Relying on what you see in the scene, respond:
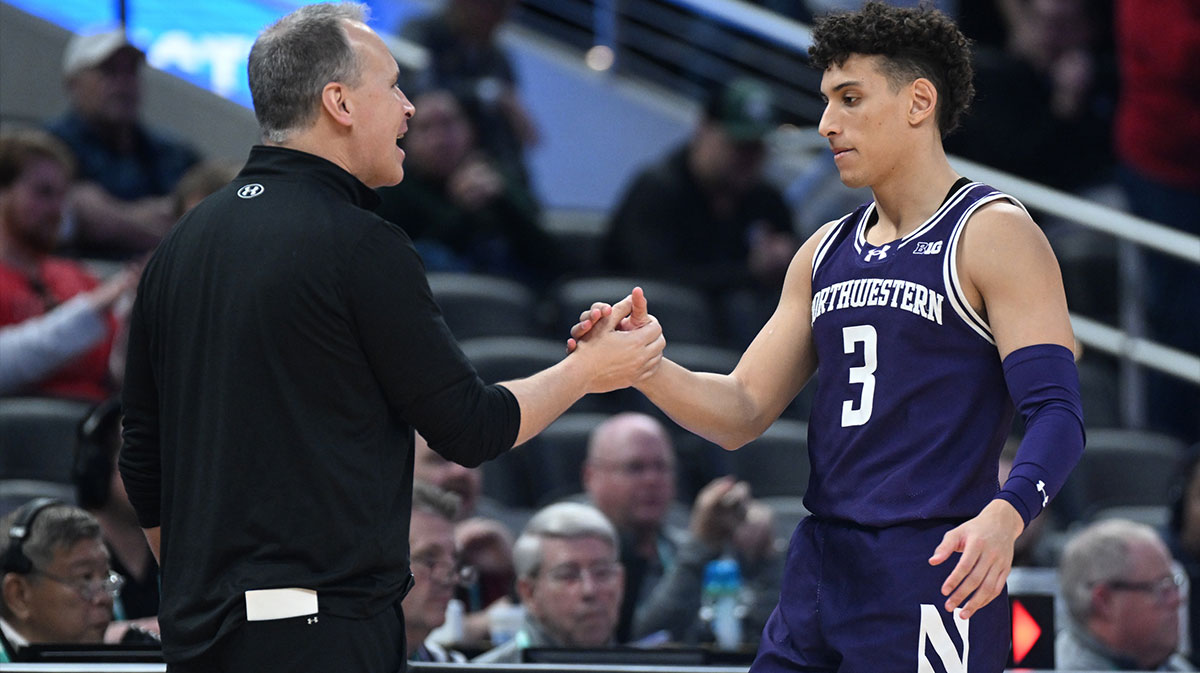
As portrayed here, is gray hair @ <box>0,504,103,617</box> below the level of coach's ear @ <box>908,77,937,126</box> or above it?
below

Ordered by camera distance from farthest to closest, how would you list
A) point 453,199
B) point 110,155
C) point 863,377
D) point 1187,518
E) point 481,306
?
point 453,199, point 481,306, point 110,155, point 1187,518, point 863,377

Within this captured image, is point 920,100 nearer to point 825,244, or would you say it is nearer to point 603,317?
point 825,244

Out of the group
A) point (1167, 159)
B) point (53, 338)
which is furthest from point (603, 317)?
point (1167, 159)

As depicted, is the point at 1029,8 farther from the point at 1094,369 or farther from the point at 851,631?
the point at 851,631

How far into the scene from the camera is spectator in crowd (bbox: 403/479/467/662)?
4066 mm

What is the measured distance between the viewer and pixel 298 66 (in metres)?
2.62

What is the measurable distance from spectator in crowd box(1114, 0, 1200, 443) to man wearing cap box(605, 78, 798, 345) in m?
1.58

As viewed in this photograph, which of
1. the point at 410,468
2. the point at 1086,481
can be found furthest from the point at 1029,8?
the point at 410,468

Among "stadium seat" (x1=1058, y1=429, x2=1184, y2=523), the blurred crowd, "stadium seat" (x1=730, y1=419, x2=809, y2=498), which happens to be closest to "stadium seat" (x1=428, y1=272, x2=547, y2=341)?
the blurred crowd

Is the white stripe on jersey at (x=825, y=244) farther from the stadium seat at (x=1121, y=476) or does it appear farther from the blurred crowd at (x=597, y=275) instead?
the stadium seat at (x=1121, y=476)

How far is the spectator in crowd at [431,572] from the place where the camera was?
4066 millimetres

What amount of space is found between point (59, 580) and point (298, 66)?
1.69 metres

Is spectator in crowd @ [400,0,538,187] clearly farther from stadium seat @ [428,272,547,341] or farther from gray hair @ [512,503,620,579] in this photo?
gray hair @ [512,503,620,579]

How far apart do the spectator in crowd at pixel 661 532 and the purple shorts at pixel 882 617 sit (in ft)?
7.09
